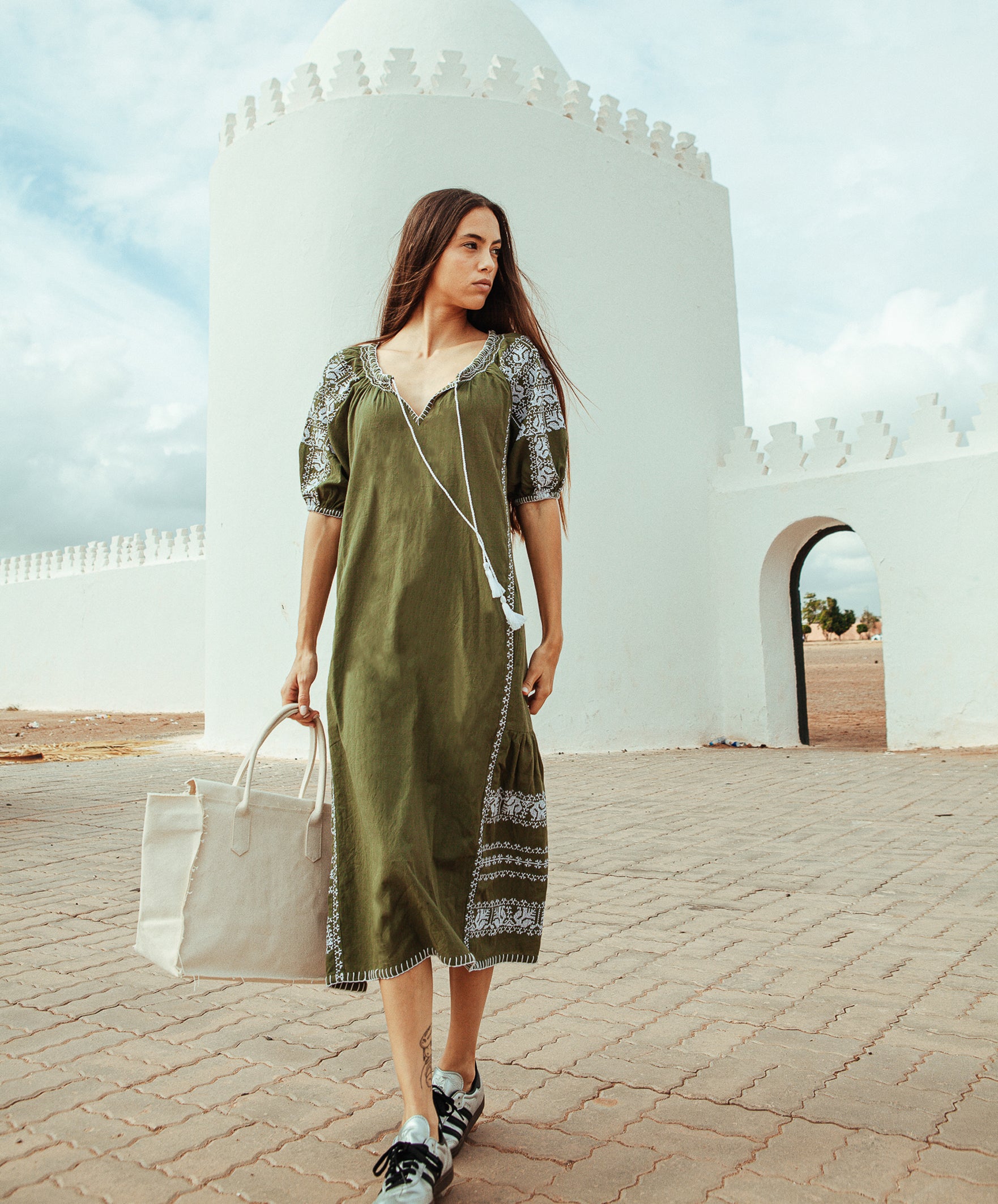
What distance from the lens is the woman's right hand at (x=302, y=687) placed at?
6.81 ft

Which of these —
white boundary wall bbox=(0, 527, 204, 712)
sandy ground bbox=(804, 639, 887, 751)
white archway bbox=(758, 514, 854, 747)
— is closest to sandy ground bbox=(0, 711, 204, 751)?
white boundary wall bbox=(0, 527, 204, 712)

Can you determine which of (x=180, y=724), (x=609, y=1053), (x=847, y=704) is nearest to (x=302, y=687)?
(x=609, y=1053)

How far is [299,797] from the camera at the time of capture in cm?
207

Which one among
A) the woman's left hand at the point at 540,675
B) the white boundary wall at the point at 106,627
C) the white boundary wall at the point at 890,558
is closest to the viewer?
the woman's left hand at the point at 540,675

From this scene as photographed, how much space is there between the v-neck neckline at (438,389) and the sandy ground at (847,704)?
961cm

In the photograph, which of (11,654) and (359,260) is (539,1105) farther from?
(11,654)

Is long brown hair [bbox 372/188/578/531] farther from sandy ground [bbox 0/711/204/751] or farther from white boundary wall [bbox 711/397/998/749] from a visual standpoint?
sandy ground [bbox 0/711/204/751]

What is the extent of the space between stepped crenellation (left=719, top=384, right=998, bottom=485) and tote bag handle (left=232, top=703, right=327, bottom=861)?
29.5ft

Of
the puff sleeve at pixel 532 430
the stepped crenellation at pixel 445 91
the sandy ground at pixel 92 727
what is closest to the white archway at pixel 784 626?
the stepped crenellation at pixel 445 91

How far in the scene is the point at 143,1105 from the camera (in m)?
2.32

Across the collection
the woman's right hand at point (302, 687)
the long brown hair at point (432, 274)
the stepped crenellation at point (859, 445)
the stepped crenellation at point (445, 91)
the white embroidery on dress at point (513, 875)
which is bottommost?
the white embroidery on dress at point (513, 875)

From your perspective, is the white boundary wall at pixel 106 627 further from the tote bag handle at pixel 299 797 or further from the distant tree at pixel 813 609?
the distant tree at pixel 813 609

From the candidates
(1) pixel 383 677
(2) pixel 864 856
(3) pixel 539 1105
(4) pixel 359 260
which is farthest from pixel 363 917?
(4) pixel 359 260

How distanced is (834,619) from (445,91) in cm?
7763
